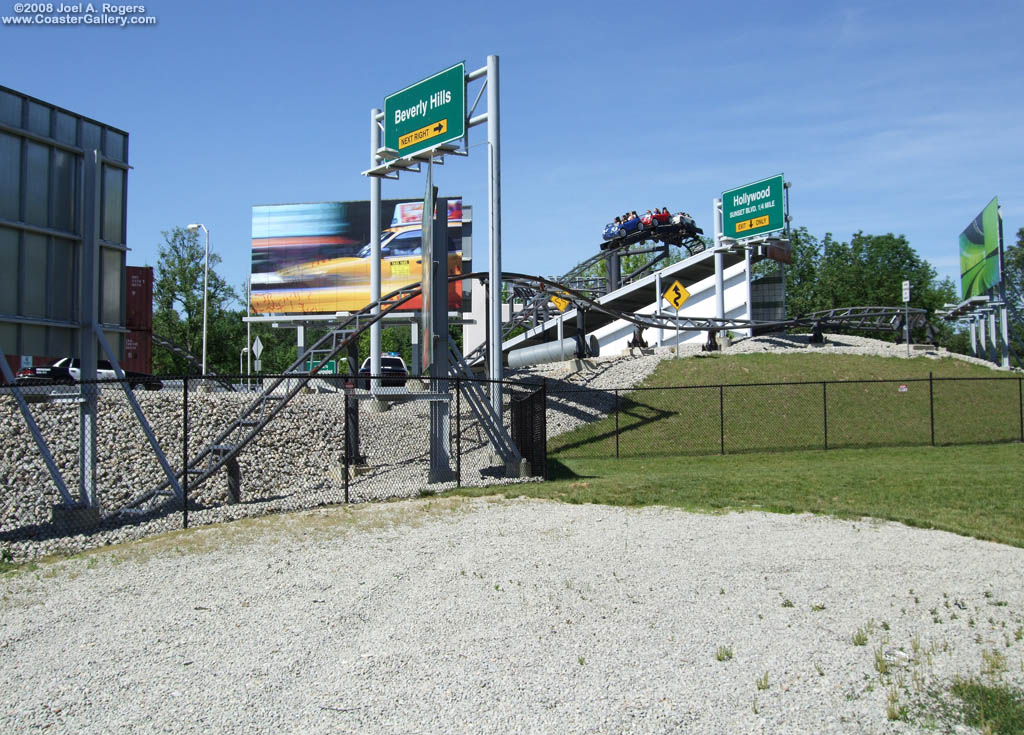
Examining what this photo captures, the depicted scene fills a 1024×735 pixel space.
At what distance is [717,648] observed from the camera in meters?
6.23

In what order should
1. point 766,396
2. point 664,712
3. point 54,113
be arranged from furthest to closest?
point 766,396 < point 54,113 < point 664,712

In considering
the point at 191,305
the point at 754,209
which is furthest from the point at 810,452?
the point at 191,305

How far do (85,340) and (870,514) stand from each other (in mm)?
11890

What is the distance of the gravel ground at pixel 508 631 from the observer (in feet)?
17.0

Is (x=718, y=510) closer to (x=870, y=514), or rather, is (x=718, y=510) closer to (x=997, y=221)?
(x=870, y=514)

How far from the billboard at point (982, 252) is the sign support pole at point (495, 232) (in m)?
23.7

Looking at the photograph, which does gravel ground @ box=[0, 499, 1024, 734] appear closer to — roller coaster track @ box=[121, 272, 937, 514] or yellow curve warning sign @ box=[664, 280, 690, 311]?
roller coaster track @ box=[121, 272, 937, 514]

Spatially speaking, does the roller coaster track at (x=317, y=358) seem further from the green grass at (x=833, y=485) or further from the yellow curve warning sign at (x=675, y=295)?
the green grass at (x=833, y=485)

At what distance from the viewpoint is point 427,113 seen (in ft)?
69.6

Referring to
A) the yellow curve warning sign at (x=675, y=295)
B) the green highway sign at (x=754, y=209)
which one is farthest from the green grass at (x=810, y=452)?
the green highway sign at (x=754, y=209)

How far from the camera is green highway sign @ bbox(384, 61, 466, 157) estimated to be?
66.6ft

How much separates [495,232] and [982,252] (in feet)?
86.9

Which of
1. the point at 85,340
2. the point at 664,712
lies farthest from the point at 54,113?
the point at 664,712

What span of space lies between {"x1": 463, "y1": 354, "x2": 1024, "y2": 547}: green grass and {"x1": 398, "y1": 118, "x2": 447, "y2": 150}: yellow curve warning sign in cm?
874
